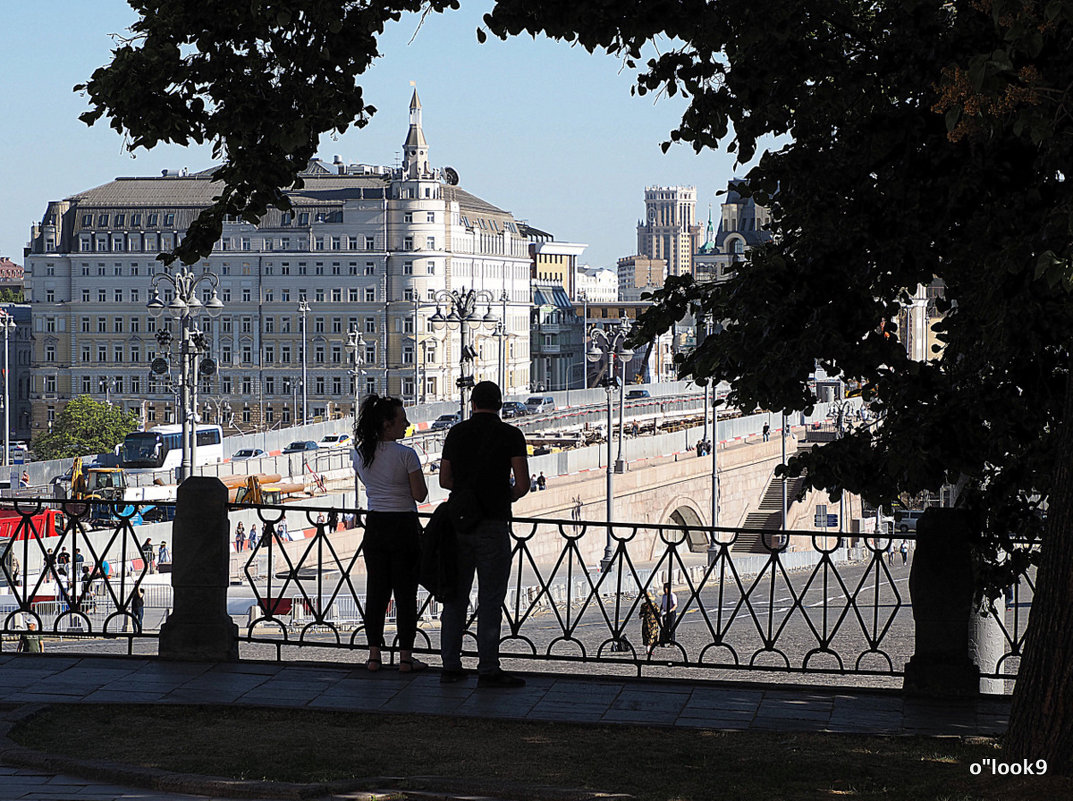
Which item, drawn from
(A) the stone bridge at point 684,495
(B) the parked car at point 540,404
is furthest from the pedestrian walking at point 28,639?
(B) the parked car at point 540,404

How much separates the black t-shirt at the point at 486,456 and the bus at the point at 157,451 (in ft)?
146

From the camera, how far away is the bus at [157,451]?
5125cm

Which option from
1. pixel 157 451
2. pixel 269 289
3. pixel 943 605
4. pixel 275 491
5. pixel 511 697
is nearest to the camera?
pixel 511 697

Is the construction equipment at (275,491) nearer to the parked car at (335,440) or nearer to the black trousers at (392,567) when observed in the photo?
the parked car at (335,440)

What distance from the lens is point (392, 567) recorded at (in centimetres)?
793

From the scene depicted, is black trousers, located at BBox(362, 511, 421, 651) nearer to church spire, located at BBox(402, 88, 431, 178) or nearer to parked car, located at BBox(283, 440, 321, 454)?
parked car, located at BBox(283, 440, 321, 454)

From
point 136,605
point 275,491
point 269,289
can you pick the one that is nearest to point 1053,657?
point 136,605

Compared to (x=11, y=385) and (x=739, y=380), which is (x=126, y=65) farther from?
(x=11, y=385)

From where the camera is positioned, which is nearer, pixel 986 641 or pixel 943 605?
pixel 943 605

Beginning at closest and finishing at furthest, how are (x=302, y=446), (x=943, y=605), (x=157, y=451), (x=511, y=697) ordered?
(x=511, y=697)
(x=943, y=605)
(x=157, y=451)
(x=302, y=446)

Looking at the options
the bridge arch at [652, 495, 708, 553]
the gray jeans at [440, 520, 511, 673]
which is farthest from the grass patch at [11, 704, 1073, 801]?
the bridge arch at [652, 495, 708, 553]

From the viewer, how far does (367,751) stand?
621 centimetres

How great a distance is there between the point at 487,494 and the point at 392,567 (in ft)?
2.58

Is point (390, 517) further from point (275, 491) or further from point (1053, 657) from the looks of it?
point (275, 491)
